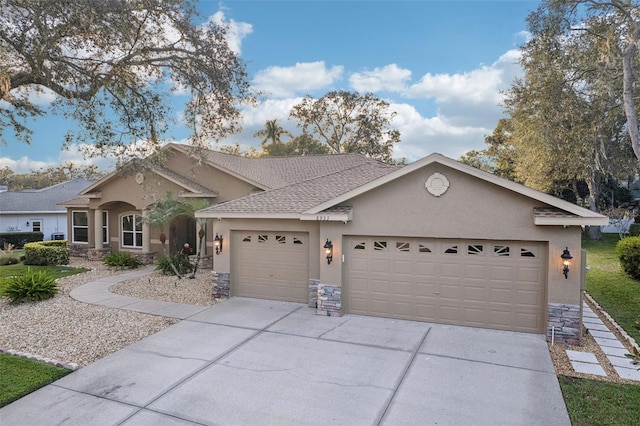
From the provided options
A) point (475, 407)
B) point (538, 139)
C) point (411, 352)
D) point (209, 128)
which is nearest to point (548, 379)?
point (475, 407)

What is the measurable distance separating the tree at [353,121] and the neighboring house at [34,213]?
74.4ft

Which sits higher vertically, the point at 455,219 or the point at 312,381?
the point at 455,219

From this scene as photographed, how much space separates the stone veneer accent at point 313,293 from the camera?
10672mm

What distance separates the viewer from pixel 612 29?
13.5m

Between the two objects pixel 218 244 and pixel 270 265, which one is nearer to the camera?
pixel 270 265

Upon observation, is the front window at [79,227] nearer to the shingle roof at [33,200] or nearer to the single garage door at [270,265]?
the shingle roof at [33,200]

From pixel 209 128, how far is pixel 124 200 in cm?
928

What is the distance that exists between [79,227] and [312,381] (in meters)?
19.5

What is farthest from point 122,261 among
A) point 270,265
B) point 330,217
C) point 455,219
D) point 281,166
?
point 455,219

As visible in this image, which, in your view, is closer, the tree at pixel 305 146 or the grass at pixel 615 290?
the grass at pixel 615 290

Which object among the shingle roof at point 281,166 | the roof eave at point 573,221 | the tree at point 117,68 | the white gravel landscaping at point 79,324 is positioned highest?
the tree at point 117,68

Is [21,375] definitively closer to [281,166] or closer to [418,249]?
[418,249]

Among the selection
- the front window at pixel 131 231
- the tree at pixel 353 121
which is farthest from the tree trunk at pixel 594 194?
the front window at pixel 131 231

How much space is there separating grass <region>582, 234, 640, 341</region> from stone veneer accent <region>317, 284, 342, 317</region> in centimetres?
622
